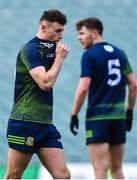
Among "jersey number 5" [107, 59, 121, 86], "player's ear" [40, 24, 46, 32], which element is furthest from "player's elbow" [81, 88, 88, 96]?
"player's ear" [40, 24, 46, 32]

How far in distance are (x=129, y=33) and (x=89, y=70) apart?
5.04 metres

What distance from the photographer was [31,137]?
697 centimetres

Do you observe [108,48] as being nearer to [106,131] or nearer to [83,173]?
[106,131]

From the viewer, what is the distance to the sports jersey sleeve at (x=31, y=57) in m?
6.90

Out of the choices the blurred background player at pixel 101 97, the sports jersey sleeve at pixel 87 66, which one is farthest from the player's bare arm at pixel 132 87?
the sports jersey sleeve at pixel 87 66

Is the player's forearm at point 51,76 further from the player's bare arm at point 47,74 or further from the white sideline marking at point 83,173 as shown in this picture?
the white sideline marking at point 83,173

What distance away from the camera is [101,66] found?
672cm

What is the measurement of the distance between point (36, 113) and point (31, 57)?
41cm

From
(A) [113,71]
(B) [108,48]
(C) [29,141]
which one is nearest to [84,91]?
(A) [113,71]

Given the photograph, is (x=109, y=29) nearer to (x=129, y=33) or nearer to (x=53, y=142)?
(x=129, y=33)

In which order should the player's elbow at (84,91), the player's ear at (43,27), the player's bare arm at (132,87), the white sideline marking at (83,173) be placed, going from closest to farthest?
the player's elbow at (84,91), the player's bare arm at (132,87), the player's ear at (43,27), the white sideline marking at (83,173)

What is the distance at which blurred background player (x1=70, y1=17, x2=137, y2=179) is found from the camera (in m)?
6.70

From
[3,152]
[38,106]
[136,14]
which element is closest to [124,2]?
[136,14]

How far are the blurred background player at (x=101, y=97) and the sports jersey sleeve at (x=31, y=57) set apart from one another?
1.16 feet
